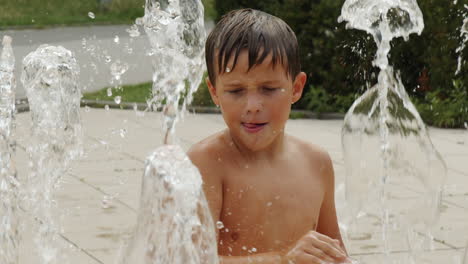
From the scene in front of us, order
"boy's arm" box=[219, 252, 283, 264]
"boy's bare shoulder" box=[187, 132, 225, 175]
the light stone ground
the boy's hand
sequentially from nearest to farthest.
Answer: the boy's hand, "boy's arm" box=[219, 252, 283, 264], "boy's bare shoulder" box=[187, 132, 225, 175], the light stone ground

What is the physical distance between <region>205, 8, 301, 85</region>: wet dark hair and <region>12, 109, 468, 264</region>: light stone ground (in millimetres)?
1569

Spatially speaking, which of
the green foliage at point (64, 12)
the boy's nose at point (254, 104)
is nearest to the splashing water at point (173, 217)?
the boy's nose at point (254, 104)

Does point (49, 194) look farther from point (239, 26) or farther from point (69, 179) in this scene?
point (239, 26)

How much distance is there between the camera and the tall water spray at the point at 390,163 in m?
4.88

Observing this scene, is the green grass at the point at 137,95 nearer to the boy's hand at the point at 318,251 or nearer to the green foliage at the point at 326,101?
the green foliage at the point at 326,101

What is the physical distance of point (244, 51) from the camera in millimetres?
2791

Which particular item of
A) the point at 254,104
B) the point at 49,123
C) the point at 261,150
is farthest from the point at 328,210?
the point at 49,123

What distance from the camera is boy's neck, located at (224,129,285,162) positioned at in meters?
2.92

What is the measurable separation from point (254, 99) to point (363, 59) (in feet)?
19.4

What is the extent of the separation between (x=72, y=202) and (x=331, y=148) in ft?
7.58

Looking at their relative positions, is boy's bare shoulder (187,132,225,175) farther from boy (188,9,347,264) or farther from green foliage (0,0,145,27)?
green foliage (0,0,145,27)

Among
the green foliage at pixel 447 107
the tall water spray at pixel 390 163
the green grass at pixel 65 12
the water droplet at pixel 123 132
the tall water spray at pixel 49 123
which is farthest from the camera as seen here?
the green grass at pixel 65 12

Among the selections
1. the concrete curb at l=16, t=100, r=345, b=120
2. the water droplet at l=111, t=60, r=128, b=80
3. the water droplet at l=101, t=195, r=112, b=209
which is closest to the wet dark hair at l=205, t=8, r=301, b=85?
the water droplet at l=101, t=195, r=112, b=209

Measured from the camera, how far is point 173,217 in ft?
8.91
